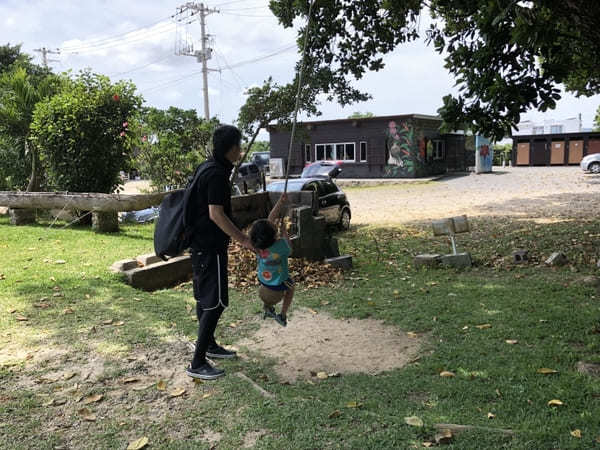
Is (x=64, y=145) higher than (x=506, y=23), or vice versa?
(x=506, y=23)

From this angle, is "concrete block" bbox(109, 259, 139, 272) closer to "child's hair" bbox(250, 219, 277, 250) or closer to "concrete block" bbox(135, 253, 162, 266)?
"concrete block" bbox(135, 253, 162, 266)

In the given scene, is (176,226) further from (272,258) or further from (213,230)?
(272,258)

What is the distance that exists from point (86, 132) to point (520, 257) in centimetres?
953

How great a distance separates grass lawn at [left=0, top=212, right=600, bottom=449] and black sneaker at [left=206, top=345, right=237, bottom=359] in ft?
0.34

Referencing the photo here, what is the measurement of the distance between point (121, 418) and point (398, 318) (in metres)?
3.51

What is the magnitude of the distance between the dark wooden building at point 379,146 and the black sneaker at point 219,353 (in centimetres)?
2768

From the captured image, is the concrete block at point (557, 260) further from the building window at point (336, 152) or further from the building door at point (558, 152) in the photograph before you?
the building door at point (558, 152)

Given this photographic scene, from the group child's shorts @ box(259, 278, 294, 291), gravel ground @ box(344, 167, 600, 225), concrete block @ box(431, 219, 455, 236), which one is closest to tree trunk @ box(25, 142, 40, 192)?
gravel ground @ box(344, 167, 600, 225)

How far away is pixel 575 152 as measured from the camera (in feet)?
128

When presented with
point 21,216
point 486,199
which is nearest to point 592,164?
point 486,199

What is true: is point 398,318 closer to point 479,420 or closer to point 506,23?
point 479,420

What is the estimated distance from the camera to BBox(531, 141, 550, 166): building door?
131 ft

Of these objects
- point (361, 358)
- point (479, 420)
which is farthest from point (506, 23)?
point (479, 420)

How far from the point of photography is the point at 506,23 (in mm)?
6699
